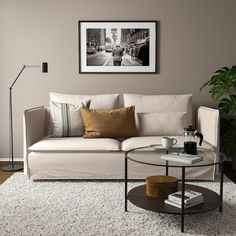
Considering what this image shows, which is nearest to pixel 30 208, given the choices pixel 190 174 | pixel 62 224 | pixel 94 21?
pixel 62 224

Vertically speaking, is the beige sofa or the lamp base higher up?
the beige sofa

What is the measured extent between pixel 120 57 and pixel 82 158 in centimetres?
156

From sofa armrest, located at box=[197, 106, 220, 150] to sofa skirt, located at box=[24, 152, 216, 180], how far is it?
0.28 m

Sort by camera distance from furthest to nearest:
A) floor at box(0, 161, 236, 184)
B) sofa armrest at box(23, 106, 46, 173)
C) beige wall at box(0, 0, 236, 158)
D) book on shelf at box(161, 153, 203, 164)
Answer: beige wall at box(0, 0, 236, 158) < floor at box(0, 161, 236, 184) < sofa armrest at box(23, 106, 46, 173) < book on shelf at box(161, 153, 203, 164)

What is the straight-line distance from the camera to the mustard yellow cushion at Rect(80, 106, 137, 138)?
13.3ft

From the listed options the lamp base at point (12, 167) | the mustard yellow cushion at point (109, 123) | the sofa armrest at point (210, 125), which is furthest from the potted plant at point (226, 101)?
the lamp base at point (12, 167)

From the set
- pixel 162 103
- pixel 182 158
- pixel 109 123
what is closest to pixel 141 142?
pixel 109 123

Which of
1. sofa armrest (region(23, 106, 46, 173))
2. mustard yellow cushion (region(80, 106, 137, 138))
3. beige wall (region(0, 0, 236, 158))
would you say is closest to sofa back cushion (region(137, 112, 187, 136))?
mustard yellow cushion (region(80, 106, 137, 138))

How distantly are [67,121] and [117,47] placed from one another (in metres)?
1.20

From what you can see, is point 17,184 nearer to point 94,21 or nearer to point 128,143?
point 128,143

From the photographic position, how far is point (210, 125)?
393cm

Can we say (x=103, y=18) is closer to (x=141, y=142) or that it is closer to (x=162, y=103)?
(x=162, y=103)

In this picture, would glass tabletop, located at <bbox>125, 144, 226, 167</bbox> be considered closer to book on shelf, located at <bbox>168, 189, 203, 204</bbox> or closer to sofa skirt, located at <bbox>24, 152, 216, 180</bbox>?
book on shelf, located at <bbox>168, 189, 203, 204</bbox>

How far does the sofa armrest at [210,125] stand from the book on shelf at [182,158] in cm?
103
